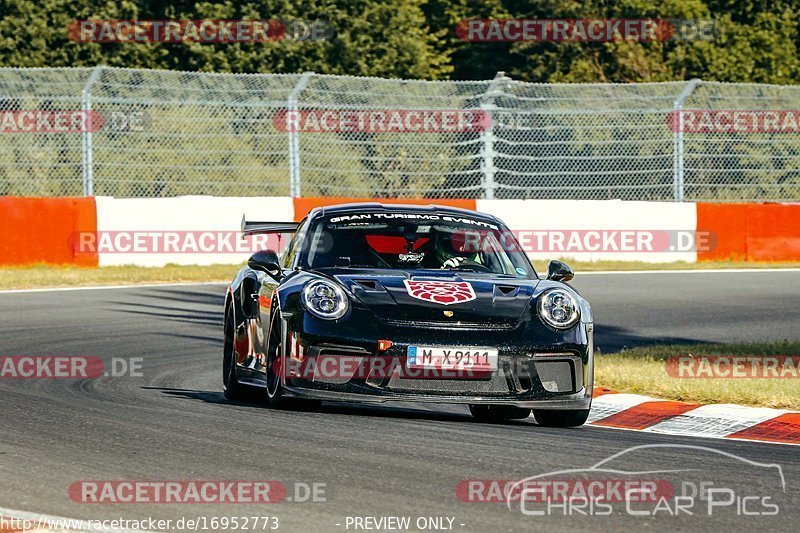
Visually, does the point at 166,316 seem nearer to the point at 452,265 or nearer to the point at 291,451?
the point at 452,265

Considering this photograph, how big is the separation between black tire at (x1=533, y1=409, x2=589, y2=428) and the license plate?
1.70 feet

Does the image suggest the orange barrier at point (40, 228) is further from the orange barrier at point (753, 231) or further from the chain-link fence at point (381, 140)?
the orange barrier at point (753, 231)

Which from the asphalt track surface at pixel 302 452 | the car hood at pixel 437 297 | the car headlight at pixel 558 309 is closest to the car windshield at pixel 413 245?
the car hood at pixel 437 297

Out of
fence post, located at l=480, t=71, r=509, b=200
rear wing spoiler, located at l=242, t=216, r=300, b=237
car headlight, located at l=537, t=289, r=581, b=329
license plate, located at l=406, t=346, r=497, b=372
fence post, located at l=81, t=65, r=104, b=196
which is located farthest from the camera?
fence post, located at l=480, t=71, r=509, b=200

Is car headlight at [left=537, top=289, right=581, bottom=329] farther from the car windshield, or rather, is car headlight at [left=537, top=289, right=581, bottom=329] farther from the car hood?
the car windshield

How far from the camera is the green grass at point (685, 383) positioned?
9.30m

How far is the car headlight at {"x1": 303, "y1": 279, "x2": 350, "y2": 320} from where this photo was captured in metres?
7.86

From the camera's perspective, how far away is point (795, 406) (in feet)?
29.5

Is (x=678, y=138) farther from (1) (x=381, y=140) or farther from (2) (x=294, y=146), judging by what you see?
(2) (x=294, y=146)

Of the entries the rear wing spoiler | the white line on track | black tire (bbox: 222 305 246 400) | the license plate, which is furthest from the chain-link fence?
the license plate

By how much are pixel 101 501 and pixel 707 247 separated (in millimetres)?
17930

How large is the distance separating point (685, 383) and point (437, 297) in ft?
8.62

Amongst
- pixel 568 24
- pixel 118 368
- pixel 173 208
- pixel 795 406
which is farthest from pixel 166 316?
pixel 568 24

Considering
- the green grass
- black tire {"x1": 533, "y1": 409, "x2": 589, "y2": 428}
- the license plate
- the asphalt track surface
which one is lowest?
the green grass
